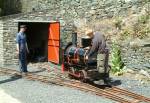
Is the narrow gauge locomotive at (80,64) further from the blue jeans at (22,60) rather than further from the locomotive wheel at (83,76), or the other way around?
the blue jeans at (22,60)

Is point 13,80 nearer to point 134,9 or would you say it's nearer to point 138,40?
point 138,40

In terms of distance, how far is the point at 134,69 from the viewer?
15750mm

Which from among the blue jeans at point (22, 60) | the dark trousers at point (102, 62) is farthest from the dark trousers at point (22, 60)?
the dark trousers at point (102, 62)

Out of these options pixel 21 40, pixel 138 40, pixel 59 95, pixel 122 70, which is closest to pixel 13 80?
pixel 21 40

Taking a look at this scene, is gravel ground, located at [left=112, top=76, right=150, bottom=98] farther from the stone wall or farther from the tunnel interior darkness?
the tunnel interior darkness

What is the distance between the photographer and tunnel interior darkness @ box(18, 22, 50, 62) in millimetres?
21436

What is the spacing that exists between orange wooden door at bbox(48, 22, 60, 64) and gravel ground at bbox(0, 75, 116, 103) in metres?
5.66

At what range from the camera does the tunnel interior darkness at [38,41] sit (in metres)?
21.4

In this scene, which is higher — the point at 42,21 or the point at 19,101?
the point at 42,21

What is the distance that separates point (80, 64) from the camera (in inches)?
551

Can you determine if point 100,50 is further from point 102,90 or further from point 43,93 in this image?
point 43,93

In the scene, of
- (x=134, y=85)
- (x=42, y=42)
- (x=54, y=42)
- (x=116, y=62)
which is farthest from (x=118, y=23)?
(x=134, y=85)

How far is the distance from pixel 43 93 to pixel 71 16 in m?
9.27

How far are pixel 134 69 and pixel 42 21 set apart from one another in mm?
6303
